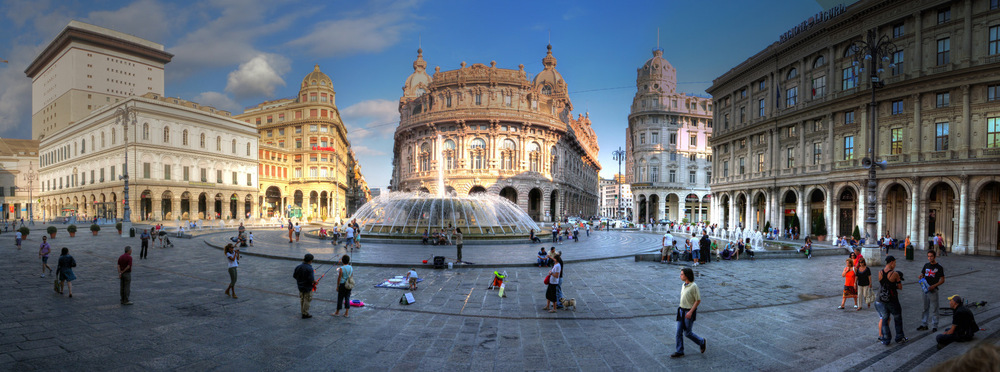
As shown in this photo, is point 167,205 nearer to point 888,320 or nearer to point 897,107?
point 888,320

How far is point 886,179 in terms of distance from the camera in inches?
1054

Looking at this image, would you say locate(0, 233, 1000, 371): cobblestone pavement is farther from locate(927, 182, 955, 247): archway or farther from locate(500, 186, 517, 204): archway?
locate(500, 186, 517, 204): archway

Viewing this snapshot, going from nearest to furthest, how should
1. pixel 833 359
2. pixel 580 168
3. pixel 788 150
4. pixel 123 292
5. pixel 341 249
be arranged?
pixel 833 359 < pixel 123 292 < pixel 341 249 < pixel 788 150 < pixel 580 168

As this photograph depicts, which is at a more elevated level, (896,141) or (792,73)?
(792,73)

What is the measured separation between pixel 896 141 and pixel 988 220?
20.4 feet

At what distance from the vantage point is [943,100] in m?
24.6

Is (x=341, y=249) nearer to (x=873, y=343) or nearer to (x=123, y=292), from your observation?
(x=123, y=292)

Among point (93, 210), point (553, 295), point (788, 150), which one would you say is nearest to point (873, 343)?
point (553, 295)

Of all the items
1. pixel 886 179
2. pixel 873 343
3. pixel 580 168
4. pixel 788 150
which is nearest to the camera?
pixel 873 343

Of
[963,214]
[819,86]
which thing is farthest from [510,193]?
[963,214]

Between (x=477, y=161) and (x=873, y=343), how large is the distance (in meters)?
49.5

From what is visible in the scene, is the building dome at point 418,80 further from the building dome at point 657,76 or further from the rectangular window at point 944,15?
the rectangular window at point 944,15

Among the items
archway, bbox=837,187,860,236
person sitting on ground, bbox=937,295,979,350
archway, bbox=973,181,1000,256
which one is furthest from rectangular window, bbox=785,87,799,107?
person sitting on ground, bbox=937,295,979,350

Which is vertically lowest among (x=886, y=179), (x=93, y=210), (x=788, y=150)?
(x=93, y=210)
